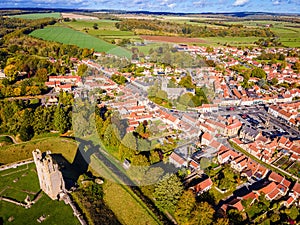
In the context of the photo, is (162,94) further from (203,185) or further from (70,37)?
(70,37)

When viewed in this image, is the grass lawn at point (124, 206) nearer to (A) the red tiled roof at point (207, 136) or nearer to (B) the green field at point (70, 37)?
(A) the red tiled roof at point (207, 136)

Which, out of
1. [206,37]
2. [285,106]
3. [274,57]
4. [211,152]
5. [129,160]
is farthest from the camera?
[206,37]

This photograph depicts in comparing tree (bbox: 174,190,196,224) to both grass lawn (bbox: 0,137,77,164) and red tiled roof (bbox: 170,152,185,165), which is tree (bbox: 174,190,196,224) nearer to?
red tiled roof (bbox: 170,152,185,165)

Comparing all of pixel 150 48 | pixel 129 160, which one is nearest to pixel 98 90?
pixel 150 48

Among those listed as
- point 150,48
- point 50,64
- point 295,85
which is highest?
point 150,48

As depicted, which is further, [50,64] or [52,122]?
[50,64]

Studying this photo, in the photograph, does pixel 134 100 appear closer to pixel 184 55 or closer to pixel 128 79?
pixel 128 79

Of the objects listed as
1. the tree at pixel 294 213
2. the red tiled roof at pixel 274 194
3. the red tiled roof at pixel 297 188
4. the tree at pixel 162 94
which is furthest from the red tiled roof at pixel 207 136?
the tree at pixel 294 213

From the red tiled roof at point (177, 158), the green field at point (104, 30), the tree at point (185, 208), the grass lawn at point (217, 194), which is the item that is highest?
the green field at point (104, 30)
